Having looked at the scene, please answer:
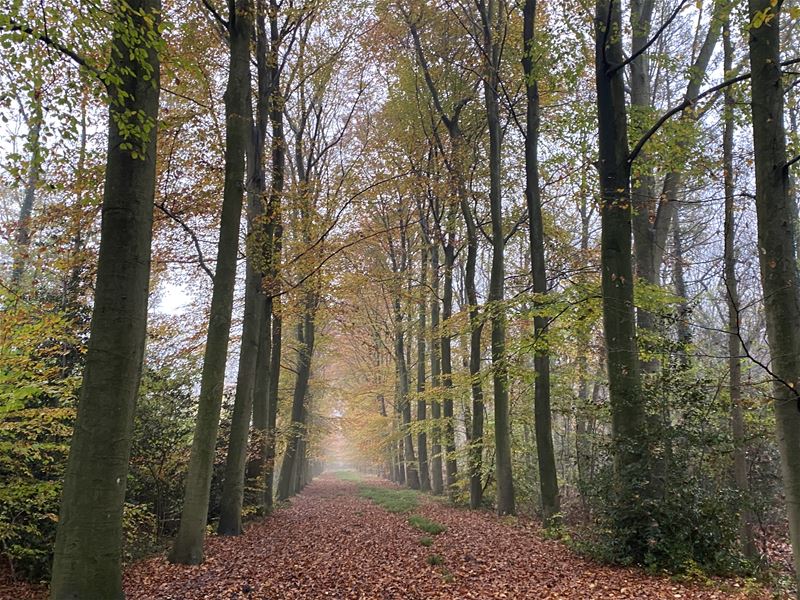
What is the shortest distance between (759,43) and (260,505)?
12901 millimetres

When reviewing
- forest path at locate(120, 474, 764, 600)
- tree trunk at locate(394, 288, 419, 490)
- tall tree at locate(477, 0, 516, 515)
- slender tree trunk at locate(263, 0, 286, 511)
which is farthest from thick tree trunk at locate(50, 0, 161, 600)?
tree trunk at locate(394, 288, 419, 490)

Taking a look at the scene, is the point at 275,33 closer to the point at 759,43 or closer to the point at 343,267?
the point at 343,267

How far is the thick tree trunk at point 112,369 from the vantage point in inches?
167

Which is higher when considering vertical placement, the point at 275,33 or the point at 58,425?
the point at 275,33

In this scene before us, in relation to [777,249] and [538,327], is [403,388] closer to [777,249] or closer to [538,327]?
[538,327]

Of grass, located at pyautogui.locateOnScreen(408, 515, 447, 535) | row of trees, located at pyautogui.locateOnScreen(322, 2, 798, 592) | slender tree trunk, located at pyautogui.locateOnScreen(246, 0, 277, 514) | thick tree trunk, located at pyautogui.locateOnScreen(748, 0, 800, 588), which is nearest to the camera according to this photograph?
thick tree trunk, located at pyautogui.locateOnScreen(748, 0, 800, 588)

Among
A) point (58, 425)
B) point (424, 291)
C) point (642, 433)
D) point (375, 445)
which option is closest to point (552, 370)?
point (424, 291)

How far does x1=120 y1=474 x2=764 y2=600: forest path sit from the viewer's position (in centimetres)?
569

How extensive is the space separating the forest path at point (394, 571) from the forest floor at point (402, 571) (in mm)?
12

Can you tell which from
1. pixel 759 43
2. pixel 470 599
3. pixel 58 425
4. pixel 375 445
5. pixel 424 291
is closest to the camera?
pixel 759 43

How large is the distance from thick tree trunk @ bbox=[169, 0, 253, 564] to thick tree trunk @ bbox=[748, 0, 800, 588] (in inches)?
272

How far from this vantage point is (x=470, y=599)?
18.0 ft

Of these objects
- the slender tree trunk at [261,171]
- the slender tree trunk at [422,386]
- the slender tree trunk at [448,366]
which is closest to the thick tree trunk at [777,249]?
the slender tree trunk at [261,171]

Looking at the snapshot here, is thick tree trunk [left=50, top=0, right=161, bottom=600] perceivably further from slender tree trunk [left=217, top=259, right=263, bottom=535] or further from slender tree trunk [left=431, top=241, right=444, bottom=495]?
slender tree trunk [left=431, top=241, right=444, bottom=495]
